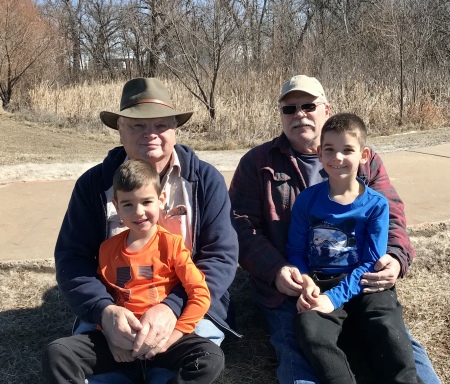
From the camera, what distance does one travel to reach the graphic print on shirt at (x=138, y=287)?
228 cm

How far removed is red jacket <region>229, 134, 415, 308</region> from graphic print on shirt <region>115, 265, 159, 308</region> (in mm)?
609

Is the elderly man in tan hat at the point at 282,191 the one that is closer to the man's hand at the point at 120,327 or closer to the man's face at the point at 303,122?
the man's face at the point at 303,122

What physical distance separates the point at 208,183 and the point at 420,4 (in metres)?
13.2

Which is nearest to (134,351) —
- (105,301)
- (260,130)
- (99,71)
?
(105,301)

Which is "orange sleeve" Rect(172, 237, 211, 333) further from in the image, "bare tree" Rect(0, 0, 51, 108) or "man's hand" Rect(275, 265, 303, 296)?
"bare tree" Rect(0, 0, 51, 108)

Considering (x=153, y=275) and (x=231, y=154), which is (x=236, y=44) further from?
(x=153, y=275)

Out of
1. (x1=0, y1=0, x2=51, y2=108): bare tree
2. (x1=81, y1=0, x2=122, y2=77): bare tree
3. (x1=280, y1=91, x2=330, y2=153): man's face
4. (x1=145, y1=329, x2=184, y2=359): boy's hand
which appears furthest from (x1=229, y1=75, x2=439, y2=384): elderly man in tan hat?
(x1=81, y1=0, x2=122, y2=77): bare tree

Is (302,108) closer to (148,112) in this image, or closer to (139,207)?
(148,112)

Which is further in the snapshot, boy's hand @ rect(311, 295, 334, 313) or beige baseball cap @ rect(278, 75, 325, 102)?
beige baseball cap @ rect(278, 75, 325, 102)

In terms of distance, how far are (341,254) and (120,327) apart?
105 cm

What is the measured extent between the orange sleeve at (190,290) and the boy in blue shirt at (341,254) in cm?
42

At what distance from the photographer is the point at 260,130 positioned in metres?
10.7

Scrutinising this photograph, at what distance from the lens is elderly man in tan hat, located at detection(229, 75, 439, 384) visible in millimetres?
2668

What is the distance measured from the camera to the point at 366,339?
238 centimetres
